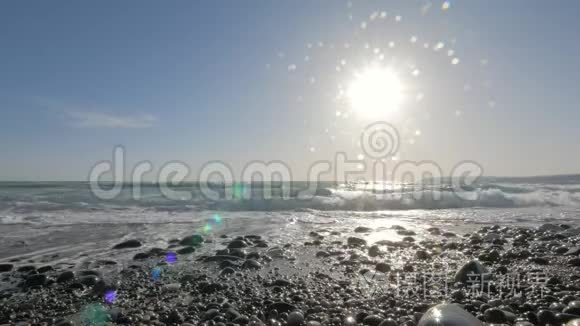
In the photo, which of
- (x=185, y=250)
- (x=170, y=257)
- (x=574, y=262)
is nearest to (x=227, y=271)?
(x=170, y=257)

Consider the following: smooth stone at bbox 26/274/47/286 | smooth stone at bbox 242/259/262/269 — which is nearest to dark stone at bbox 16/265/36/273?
smooth stone at bbox 26/274/47/286

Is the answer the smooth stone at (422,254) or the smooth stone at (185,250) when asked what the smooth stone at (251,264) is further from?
the smooth stone at (422,254)

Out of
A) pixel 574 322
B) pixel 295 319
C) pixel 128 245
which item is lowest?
pixel 128 245

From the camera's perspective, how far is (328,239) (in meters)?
8.00

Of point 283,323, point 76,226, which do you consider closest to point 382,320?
point 283,323

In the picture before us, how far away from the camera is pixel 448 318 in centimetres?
271

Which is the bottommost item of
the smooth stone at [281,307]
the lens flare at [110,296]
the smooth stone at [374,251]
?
the lens flare at [110,296]

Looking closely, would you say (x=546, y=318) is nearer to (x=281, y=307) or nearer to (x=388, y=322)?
(x=388, y=322)

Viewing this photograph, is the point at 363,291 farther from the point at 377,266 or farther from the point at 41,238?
the point at 41,238

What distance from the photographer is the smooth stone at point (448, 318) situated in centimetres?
266

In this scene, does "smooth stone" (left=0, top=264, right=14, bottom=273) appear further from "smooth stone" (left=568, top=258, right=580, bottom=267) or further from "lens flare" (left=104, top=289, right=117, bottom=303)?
"smooth stone" (left=568, top=258, right=580, bottom=267)

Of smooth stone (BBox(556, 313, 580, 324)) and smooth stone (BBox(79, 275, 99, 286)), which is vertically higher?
smooth stone (BBox(556, 313, 580, 324))

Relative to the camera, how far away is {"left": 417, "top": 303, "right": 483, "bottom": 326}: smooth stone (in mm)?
2664

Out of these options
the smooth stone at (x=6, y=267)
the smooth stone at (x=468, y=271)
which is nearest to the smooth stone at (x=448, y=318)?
the smooth stone at (x=468, y=271)
